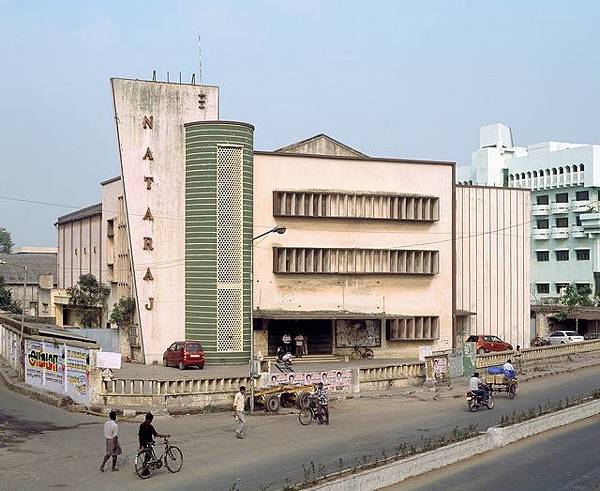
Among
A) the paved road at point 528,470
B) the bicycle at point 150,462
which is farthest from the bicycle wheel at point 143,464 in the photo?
the paved road at point 528,470

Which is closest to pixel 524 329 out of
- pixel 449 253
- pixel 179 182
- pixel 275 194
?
pixel 449 253

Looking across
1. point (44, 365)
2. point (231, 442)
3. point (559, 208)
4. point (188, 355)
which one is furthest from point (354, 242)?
point (559, 208)

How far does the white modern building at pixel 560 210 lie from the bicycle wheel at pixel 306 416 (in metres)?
62.8

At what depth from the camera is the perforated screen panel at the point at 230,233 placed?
167 feet

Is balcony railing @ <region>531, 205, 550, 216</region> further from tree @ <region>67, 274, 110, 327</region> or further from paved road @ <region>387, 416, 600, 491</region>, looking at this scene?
paved road @ <region>387, 416, 600, 491</region>

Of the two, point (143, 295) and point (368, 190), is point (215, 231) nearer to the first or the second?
point (143, 295)

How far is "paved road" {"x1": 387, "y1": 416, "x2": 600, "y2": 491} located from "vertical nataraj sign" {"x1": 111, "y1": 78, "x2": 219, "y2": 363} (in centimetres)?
2830

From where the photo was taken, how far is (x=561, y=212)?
97.6 meters

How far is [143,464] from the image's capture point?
22.1m

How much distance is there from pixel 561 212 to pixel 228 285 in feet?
186

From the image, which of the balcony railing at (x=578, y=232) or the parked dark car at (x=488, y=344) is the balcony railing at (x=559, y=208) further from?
the parked dark car at (x=488, y=344)

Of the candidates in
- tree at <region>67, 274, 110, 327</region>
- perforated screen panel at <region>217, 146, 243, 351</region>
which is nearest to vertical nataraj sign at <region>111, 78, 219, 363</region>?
perforated screen panel at <region>217, 146, 243, 351</region>

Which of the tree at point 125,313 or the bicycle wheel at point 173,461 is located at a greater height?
the tree at point 125,313

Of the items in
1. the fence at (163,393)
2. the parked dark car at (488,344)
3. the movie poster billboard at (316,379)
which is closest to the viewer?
the fence at (163,393)
